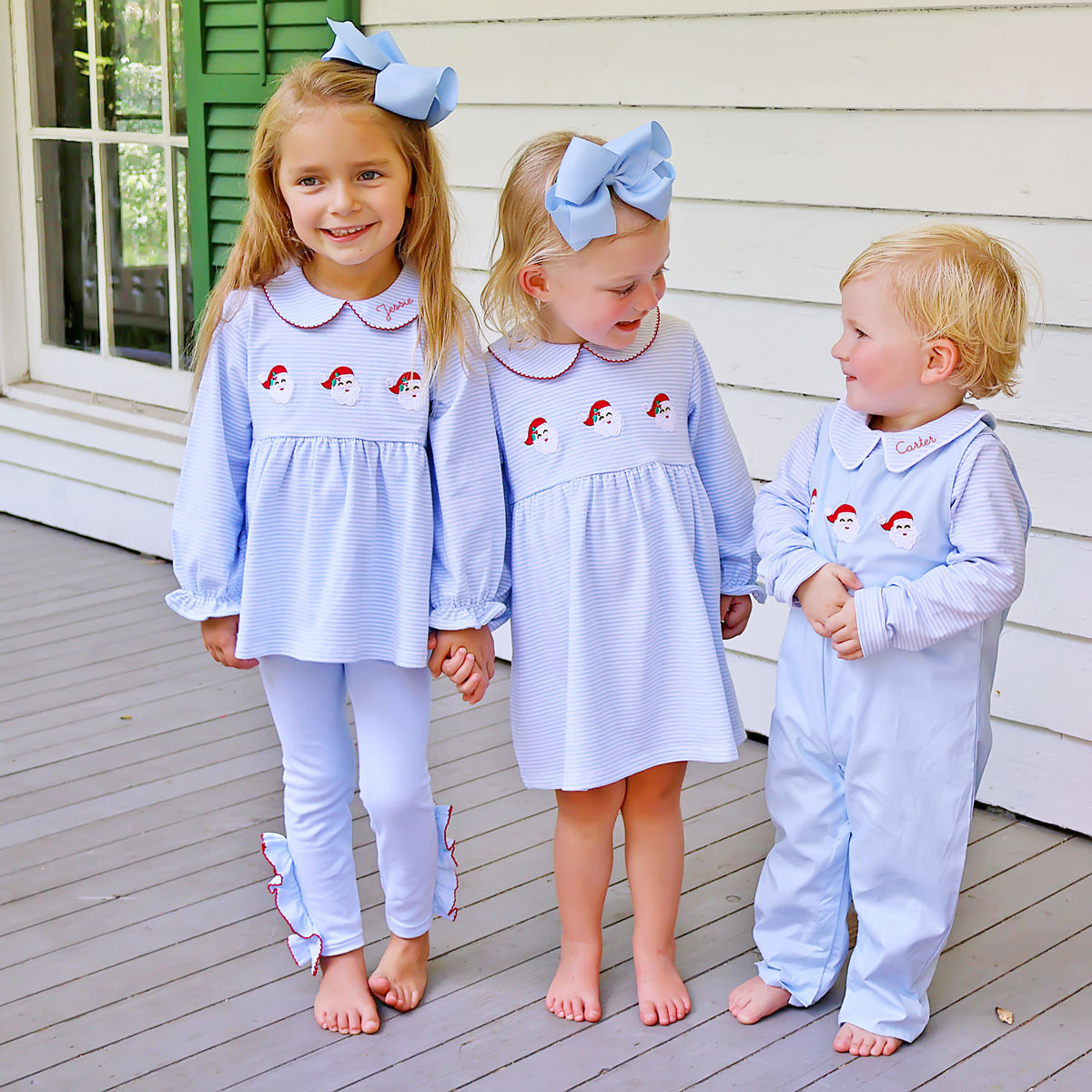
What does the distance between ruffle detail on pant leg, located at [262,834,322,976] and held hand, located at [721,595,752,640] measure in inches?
28.1

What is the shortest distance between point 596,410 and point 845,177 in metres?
1.05

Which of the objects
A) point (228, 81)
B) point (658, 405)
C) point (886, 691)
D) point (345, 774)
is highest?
point (228, 81)

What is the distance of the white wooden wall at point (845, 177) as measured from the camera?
2.32 metres

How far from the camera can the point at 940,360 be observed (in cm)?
168

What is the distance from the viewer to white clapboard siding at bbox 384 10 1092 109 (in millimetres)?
2279

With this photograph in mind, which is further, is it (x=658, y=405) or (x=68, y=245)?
(x=68, y=245)

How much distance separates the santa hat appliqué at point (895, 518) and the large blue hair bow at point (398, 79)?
0.76m

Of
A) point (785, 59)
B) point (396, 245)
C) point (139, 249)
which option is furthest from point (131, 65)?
point (396, 245)

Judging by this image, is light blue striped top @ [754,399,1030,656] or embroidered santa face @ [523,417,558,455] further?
embroidered santa face @ [523,417,558,455]

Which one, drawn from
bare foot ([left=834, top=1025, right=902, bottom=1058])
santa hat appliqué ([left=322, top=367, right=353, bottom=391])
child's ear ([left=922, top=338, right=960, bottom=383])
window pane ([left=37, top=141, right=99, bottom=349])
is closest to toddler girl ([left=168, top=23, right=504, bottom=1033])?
santa hat appliqué ([left=322, top=367, right=353, bottom=391])

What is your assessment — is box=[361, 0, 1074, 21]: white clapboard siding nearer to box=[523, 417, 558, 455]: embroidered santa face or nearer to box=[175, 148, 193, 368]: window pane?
box=[175, 148, 193, 368]: window pane

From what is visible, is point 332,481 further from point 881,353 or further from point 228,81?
point 228,81

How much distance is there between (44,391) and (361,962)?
2965 mm

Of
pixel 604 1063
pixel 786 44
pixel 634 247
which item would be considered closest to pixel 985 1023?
pixel 604 1063
